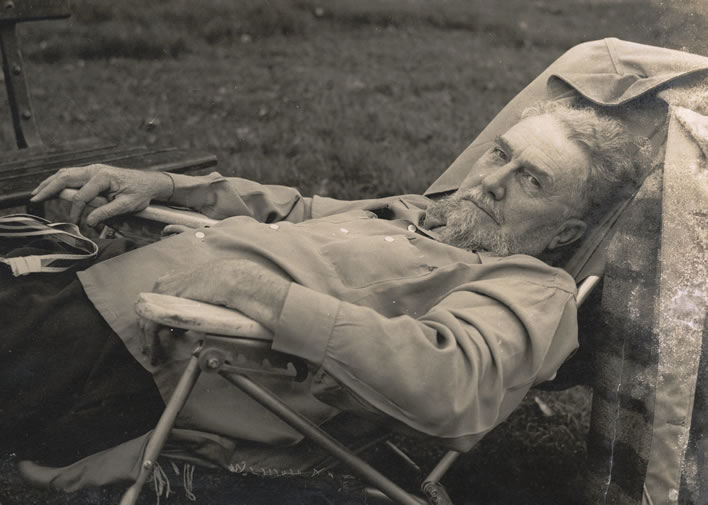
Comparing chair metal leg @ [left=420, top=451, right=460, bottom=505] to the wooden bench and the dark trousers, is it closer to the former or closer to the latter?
the dark trousers

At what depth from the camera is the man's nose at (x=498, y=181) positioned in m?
2.77

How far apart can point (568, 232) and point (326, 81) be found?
442 centimetres

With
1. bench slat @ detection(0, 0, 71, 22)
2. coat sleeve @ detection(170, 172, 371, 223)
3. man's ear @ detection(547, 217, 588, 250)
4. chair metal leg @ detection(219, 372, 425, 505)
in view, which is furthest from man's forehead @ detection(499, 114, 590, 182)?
bench slat @ detection(0, 0, 71, 22)

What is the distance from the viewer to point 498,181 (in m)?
2.77

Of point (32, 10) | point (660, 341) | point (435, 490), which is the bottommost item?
point (435, 490)

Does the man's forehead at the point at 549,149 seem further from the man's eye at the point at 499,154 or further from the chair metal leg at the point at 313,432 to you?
the chair metal leg at the point at 313,432

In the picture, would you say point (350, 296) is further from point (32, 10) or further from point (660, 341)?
point (32, 10)

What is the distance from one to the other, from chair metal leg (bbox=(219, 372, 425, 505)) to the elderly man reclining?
0.36ft

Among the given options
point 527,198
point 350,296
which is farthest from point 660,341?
point 350,296

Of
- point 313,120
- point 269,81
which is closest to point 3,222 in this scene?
point 313,120

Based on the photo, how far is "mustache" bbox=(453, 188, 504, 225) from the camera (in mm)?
2779

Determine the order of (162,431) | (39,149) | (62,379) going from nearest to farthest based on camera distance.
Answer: (162,431), (62,379), (39,149)

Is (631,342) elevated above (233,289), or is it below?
below

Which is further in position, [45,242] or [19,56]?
[19,56]
